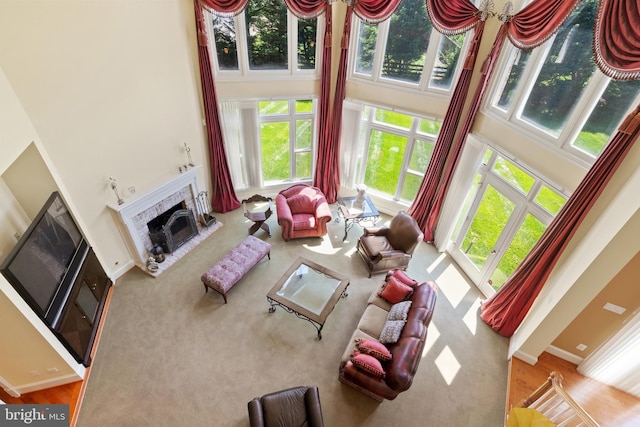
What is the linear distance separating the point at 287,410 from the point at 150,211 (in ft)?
12.8

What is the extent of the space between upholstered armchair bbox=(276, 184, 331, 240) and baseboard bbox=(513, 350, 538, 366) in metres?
3.66

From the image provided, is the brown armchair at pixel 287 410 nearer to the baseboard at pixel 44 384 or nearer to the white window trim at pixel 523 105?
the baseboard at pixel 44 384

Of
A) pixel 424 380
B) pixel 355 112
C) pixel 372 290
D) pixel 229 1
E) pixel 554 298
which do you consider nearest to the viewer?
pixel 554 298

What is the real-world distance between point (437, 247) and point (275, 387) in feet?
13.3

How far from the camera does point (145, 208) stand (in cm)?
529

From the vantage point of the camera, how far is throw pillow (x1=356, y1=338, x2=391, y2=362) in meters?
3.83

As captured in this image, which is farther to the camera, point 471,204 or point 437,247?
point 437,247

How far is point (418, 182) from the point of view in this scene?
22.0ft

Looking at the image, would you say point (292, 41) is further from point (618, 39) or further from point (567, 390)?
point (567, 390)

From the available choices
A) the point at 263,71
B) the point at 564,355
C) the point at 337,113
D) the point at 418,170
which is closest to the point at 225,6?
the point at 263,71

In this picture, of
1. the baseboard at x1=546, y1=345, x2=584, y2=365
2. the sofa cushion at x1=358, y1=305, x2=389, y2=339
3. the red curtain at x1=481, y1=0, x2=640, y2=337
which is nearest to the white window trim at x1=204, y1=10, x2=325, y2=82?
the red curtain at x1=481, y1=0, x2=640, y2=337

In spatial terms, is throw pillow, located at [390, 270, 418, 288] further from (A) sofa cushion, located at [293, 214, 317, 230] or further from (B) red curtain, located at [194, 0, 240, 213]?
(B) red curtain, located at [194, 0, 240, 213]

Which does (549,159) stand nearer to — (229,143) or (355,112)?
(355,112)

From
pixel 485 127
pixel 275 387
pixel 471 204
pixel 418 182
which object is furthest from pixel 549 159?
pixel 275 387
